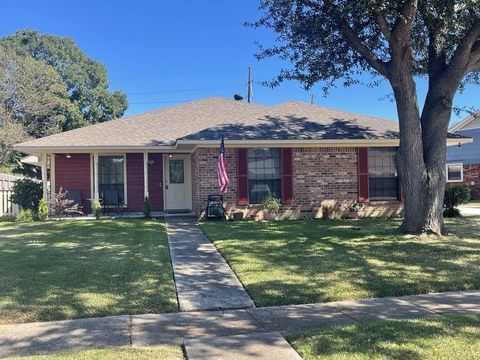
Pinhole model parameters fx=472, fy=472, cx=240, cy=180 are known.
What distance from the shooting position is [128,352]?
4.24 meters

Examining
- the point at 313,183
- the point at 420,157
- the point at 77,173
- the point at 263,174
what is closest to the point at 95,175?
the point at 77,173

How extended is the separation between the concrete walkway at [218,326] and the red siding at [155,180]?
12259 millimetres

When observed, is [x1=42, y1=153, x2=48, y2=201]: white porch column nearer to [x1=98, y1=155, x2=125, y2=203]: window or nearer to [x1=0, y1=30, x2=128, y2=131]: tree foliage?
[x1=98, y1=155, x2=125, y2=203]: window

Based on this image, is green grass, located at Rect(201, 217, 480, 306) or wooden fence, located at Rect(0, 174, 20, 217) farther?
wooden fence, located at Rect(0, 174, 20, 217)

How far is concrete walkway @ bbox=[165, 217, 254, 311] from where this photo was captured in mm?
5949

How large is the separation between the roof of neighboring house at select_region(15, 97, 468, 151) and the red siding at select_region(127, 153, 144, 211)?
0.91 m

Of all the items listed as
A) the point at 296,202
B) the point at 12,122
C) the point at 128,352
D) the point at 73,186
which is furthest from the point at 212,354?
the point at 12,122

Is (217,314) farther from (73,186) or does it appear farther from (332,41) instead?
(73,186)

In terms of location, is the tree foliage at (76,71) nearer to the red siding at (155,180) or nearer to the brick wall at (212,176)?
the red siding at (155,180)

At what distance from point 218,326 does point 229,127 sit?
10634 millimetres

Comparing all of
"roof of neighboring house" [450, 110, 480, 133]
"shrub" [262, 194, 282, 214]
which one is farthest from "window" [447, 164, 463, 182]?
"shrub" [262, 194, 282, 214]

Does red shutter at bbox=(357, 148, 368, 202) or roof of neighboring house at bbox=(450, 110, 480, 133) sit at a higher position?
roof of neighboring house at bbox=(450, 110, 480, 133)

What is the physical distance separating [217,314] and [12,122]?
31.1 meters

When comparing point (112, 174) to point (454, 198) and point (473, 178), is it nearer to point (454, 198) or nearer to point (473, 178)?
point (454, 198)
